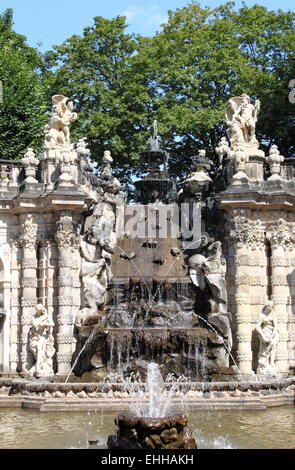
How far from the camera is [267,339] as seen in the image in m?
22.7

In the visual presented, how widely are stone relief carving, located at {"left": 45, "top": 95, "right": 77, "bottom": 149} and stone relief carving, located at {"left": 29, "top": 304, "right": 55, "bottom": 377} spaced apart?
17.9ft

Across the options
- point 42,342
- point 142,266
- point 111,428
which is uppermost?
point 142,266

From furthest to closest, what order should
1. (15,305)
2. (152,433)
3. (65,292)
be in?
(15,305) < (65,292) < (152,433)

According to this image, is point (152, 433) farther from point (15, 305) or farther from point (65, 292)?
point (15, 305)

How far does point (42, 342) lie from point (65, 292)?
5.22 feet

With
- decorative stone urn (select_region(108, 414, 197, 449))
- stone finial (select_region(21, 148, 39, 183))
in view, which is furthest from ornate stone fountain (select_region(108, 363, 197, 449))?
stone finial (select_region(21, 148, 39, 183))

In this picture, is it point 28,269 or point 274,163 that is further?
point 274,163

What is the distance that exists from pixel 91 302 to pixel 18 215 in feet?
11.6

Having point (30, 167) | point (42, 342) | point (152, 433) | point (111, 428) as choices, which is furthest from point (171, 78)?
point (152, 433)

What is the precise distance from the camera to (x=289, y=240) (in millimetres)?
24031

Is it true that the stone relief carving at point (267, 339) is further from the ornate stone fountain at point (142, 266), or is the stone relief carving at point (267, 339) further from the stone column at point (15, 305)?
the stone column at point (15, 305)

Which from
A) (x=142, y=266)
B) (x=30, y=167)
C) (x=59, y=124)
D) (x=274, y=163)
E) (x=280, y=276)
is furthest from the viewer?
(x=59, y=124)

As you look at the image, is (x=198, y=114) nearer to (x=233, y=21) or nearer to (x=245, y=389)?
(x=233, y=21)

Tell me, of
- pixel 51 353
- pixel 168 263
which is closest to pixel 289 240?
pixel 168 263
